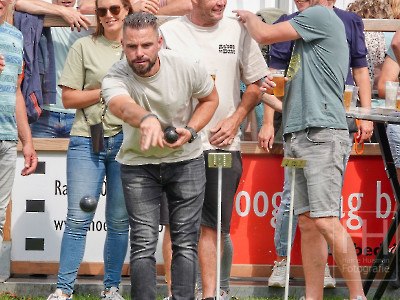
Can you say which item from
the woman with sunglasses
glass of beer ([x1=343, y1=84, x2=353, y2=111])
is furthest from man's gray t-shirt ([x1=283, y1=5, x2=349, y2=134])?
the woman with sunglasses

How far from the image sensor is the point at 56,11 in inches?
267

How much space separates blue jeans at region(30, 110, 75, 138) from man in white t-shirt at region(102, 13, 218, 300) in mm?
1904

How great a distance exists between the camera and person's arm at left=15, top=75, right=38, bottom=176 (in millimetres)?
6301

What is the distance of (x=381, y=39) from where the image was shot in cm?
721

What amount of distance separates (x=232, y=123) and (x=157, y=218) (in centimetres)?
95

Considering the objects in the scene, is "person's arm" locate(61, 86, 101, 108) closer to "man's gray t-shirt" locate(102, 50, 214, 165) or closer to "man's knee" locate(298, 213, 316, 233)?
"man's gray t-shirt" locate(102, 50, 214, 165)

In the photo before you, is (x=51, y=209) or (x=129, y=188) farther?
(x=51, y=209)

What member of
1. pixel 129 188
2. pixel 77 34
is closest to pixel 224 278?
pixel 129 188

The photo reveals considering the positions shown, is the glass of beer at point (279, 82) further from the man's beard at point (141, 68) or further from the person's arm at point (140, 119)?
the person's arm at point (140, 119)

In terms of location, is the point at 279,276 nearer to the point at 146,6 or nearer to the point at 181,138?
the point at 181,138

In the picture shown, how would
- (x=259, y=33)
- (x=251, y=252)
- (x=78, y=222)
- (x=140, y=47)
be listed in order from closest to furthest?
(x=140, y=47)
(x=259, y=33)
(x=78, y=222)
(x=251, y=252)

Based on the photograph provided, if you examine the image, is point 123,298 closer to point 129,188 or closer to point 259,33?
point 129,188

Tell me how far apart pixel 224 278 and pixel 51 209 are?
61.6 inches

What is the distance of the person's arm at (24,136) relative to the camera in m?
6.30
